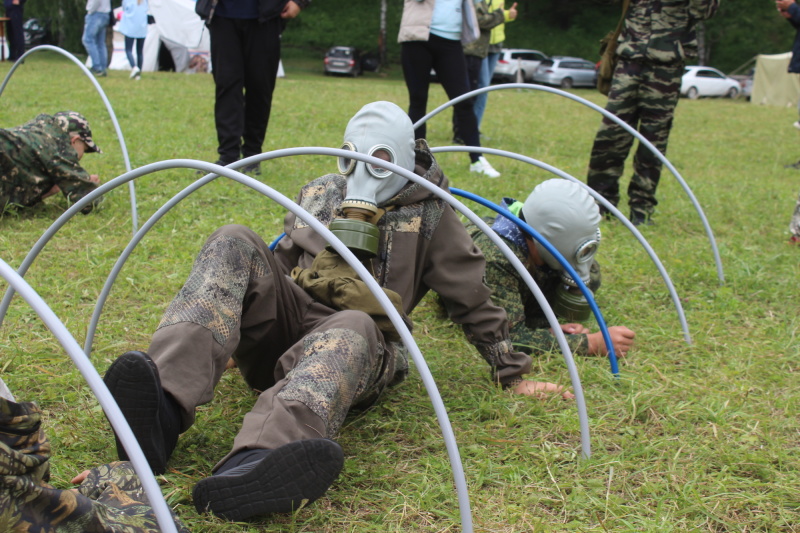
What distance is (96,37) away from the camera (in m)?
12.4

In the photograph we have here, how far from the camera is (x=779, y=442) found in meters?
2.38

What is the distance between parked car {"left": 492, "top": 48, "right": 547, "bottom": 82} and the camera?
24.7 meters

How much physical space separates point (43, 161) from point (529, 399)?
3.11 metres

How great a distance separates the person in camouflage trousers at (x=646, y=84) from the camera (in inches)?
183

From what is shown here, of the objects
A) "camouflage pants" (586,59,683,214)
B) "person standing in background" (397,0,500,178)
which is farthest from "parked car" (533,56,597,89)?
"camouflage pants" (586,59,683,214)

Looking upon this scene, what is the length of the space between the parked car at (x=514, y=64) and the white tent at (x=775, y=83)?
700 centimetres

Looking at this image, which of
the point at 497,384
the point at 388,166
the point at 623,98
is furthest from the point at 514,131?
the point at 388,166

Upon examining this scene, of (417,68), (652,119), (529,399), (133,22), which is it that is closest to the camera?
(529,399)

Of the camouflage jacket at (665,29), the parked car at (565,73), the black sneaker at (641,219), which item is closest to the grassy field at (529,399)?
the black sneaker at (641,219)

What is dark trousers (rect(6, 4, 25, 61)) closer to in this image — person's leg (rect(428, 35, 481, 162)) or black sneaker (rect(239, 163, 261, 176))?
black sneaker (rect(239, 163, 261, 176))

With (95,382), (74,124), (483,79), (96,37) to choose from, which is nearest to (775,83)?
(483,79)

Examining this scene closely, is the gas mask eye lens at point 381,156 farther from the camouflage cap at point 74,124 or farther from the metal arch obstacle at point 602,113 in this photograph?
the camouflage cap at point 74,124

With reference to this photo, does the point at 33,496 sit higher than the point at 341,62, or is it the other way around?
the point at 33,496

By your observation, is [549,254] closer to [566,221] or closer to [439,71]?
[566,221]
